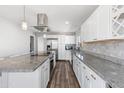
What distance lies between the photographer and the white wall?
14.9 feet

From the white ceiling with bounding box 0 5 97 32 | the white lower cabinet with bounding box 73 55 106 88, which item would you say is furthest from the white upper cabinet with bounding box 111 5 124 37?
the white ceiling with bounding box 0 5 97 32

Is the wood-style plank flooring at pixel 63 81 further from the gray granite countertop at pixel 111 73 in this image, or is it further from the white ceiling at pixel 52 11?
the white ceiling at pixel 52 11

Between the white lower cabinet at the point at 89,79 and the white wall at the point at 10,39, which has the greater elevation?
the white wall at the point at 10,39

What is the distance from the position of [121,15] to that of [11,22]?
479 centimetres

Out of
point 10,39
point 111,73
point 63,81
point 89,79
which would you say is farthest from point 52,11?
point 111,73

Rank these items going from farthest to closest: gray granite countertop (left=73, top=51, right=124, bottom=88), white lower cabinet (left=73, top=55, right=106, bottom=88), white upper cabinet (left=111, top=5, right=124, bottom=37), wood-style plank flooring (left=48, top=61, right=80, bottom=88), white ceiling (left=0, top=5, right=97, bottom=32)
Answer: wood-style plank flooring (left=48, top=61, right=80, bottom=88) → white ceiling (left=0, top=5, right=97, bottom=32) → white upper cabinet (left=111, top=5, right=124, bottom=37) → white lower cabinet (left=73, top=55, right=106, bottom=88) → gray granite countertop (left=73, top=51, right=124, bottom=88)

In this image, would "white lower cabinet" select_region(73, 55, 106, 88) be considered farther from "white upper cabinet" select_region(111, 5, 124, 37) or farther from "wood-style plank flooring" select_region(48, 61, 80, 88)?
"wood-style plank flooring" select_region(48, 61, 80, 88)

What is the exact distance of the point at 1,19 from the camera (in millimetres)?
4492

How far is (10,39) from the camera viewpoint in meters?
5.07

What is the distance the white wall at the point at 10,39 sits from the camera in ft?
14.9

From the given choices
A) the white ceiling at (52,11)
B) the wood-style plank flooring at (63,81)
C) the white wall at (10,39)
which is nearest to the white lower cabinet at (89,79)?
the wood-style plank flooring at (63,81)

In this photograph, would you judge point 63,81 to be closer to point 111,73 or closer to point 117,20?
point 111,73

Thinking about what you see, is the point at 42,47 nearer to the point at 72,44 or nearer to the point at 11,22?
the point at 72,44

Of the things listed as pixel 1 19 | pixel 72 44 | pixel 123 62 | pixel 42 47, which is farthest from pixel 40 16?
pixel 72 44
